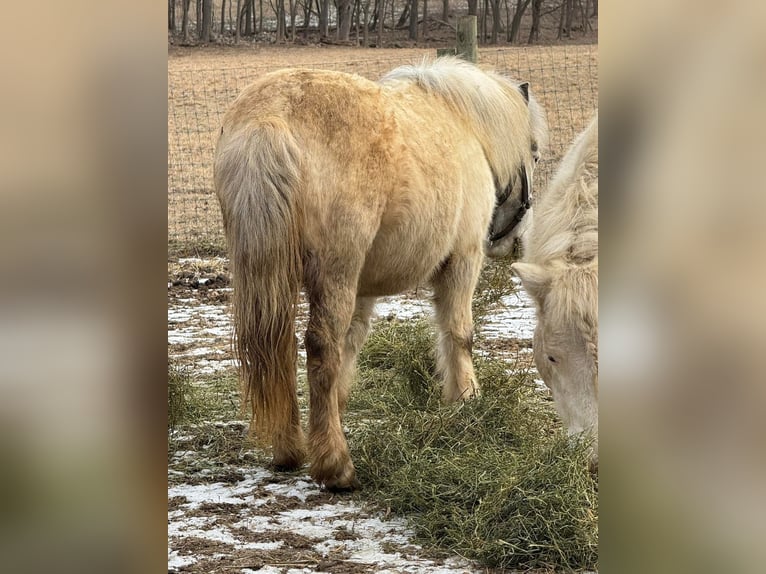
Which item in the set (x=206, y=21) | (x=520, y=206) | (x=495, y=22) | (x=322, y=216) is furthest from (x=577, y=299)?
(x=206, y=21)

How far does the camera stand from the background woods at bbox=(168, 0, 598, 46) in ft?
66.9

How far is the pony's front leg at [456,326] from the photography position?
412 cm

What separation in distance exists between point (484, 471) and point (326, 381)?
Result: 74 cm

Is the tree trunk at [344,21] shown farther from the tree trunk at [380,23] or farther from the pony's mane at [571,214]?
the pony's mane at [571,214]

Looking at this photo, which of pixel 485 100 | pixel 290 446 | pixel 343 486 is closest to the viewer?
pixel 343 486

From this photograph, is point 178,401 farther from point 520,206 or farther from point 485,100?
point 520,206

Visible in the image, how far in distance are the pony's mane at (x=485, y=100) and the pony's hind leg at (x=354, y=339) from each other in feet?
3.51

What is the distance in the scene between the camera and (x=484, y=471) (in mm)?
3109

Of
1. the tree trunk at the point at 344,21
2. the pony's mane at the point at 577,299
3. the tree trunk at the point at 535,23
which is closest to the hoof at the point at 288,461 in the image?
the pony's mane at the point at 577,299

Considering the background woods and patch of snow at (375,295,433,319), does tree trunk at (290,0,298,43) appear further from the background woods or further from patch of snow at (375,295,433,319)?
patch of snow at (375,295,433,319)
